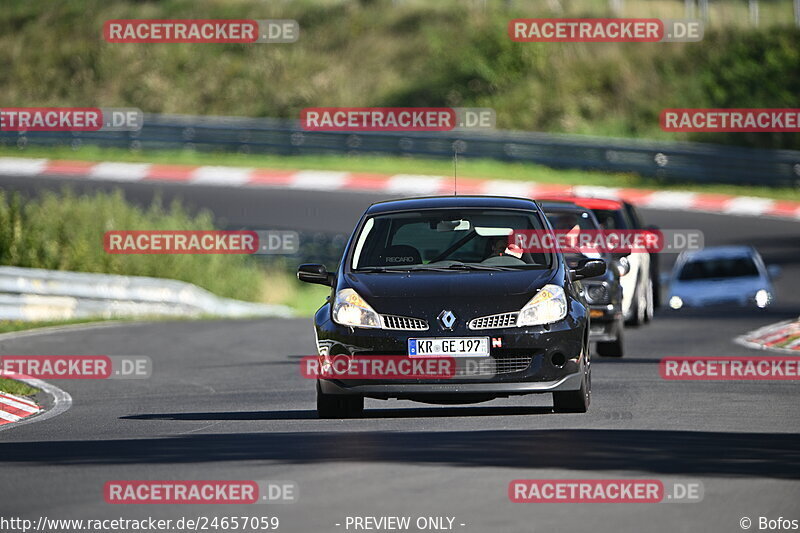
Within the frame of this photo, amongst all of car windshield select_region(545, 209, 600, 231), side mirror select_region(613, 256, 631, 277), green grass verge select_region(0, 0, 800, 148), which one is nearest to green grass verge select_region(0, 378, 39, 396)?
car windshield select_region(545, 209, 600, 231)

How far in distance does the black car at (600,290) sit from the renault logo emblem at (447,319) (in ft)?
18.5

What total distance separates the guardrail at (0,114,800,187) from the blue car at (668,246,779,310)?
33.8ft

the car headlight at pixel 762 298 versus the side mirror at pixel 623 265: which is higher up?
the side mirror at pixel 623 265

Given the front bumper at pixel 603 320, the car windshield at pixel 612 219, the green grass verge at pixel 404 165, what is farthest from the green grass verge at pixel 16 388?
the green grass verge at pixel 404 165

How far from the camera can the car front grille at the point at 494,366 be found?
1111 cm

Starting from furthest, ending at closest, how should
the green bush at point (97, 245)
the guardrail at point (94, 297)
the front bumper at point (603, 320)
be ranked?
the green bush at point (97, 245) < the guardrail at point (94, 297) < the front bumper at point (603, 320)

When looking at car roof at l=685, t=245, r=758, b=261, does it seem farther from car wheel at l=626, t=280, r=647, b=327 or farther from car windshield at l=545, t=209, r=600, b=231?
car windshield at l=545, t=209, r=600, b=231

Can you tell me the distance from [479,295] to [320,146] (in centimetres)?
2936

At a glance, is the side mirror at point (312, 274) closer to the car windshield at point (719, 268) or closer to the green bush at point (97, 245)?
the green bush at point (97, 245)

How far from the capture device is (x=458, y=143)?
3872 centimetres

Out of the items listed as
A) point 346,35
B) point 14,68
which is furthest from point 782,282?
point 14,68

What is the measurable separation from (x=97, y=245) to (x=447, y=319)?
16876mm

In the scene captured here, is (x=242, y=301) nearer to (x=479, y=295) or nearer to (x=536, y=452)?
(x=479, y=295)

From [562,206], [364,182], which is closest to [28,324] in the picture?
[562,206]
